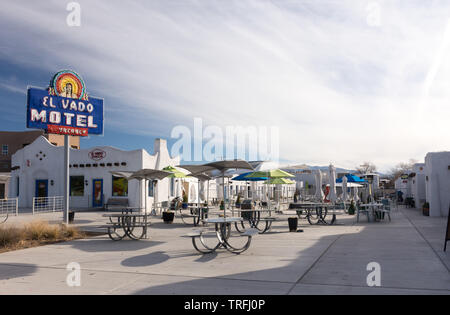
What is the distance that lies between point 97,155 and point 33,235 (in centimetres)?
1401

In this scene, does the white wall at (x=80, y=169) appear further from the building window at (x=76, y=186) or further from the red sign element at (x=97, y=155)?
the building window at (x=76, y=186)

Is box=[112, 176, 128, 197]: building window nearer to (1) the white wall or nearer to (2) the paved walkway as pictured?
(1) the white wall

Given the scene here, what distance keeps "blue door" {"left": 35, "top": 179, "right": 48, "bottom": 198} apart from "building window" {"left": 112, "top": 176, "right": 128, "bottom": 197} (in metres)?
5.48

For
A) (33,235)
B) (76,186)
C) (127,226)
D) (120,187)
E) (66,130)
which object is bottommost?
(33,235)

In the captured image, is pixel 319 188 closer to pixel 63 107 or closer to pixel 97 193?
pixel 97 193

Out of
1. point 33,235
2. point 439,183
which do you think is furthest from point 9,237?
point 439,183

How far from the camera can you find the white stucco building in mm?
17781

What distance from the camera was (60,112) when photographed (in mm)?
15742

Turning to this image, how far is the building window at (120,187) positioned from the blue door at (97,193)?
984 millimetres

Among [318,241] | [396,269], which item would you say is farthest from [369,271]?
[318,241]

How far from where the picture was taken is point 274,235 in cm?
1167

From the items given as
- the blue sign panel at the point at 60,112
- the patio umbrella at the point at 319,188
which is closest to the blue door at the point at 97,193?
the blue sign panel at the point at 60,112

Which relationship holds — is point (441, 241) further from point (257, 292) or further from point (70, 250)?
point (70, 250)
